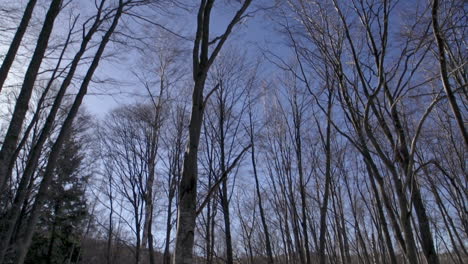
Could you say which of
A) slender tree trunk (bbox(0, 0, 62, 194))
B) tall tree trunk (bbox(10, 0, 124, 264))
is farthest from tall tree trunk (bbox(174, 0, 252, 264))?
tall tree trunk (bbox(10, 0, 124, 264))

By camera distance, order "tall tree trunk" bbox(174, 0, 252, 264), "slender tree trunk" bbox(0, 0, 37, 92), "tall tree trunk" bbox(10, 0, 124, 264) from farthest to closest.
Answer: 1. "tall tree trunk" bbox(10, 0, 124, 264)
2. "slender tree trunk" bbox(0, 0, 37, 92)
3. "tall tree trunk" bbox(174, 0, 252, 264)

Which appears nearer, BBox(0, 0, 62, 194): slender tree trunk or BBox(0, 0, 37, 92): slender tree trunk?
BBox(0, 0, 62, 194): slender tree trunk

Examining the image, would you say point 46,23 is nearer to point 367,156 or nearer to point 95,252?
point 367,156

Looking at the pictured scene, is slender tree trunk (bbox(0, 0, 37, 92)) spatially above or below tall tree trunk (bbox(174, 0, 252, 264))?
above

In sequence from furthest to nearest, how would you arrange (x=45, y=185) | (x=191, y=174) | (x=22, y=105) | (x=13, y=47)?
(x=45, y=185) < (x=13, y=47) < (x=22, y=105) < (x=191, y=174)

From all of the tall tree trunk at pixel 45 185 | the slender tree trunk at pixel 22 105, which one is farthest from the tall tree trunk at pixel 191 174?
the tall tree trunk at pixel 45 185

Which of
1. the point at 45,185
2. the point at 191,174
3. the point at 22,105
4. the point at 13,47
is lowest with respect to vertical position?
the point at 191,174

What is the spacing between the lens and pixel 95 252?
30.9 m

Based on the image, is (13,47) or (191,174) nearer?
(191,174)

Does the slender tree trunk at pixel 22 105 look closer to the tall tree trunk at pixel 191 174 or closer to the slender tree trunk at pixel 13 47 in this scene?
the slender tree trunk at pixel 13 47

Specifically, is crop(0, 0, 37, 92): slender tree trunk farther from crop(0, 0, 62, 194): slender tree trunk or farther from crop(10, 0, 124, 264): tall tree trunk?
crop(10, 0, 124, 264): tall tree trunk

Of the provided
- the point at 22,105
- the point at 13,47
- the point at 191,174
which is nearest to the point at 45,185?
the point at 22,105

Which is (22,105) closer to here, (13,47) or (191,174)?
(13,47)

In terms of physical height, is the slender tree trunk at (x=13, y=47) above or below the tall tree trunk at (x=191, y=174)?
above
